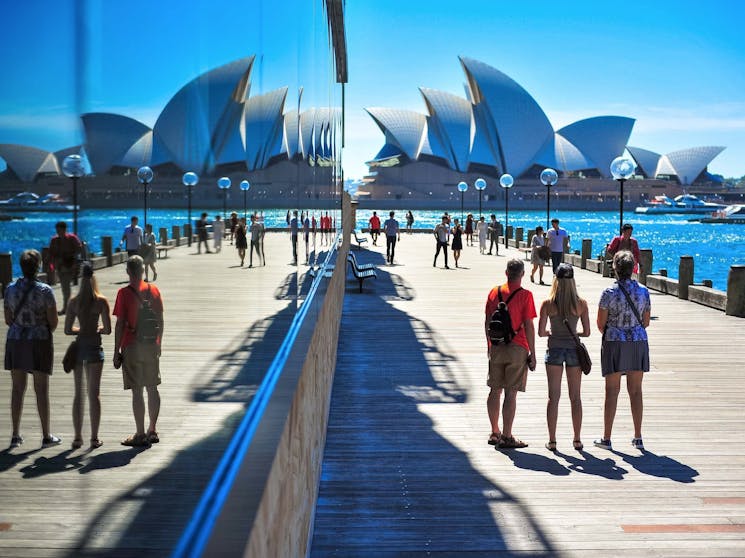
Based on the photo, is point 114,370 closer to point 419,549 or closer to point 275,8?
point 275,8

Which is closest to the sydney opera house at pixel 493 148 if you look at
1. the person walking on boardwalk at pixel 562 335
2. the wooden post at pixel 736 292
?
the wooden post at pixel 736 292

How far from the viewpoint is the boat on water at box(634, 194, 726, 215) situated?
134000 millimetres

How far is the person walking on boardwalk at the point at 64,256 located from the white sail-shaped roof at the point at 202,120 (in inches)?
15.0

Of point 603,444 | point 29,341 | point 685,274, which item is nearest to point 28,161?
point 29,341

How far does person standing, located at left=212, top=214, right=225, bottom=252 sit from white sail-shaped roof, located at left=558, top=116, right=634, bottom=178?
4443 inches

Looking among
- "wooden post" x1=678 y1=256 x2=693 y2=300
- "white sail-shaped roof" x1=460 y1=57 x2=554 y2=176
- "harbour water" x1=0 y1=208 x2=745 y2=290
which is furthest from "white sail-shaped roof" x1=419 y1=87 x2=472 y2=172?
"wooden post" x1=678 y1=256 x2=693 y2=300

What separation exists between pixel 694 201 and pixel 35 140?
14493cm

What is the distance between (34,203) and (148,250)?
45 cm

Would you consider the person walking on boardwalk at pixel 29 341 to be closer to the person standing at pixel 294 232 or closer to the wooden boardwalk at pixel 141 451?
the wooden boardwalk at pixel 141 451

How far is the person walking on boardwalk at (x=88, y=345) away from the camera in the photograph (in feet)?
3.23

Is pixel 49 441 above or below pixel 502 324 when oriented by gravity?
above

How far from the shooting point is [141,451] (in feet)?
3.78

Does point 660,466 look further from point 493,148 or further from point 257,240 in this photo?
point 493,148

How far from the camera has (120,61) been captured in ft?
3.54
